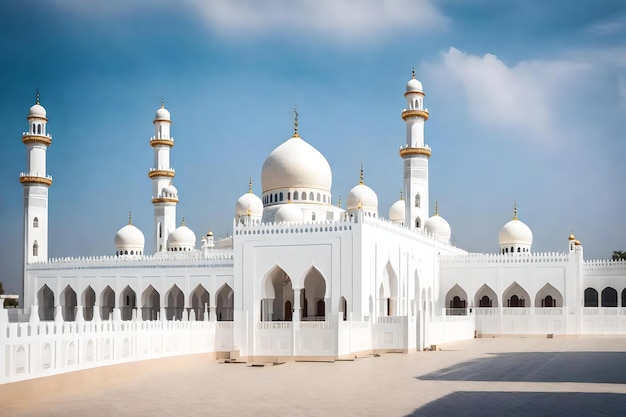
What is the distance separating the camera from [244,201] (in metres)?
34.1

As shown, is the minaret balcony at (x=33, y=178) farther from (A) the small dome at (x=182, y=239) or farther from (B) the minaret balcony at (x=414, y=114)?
(B) the minaret balcony at (x=414, y=114)

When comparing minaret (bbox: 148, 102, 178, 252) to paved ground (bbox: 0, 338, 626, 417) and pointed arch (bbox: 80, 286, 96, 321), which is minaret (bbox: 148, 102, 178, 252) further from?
paved ground (bbox: 0, 338, 626, 417)

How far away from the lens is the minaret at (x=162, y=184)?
36000mm

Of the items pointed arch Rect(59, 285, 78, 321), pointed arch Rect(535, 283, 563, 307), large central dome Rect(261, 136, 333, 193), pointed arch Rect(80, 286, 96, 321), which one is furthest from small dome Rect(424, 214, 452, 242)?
pointed arch Rect(59, 285, 78, 321)

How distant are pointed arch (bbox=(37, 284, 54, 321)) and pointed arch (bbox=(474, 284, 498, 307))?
16.4m

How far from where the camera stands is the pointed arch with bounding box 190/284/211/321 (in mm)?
31202

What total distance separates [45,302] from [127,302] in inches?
→ 125

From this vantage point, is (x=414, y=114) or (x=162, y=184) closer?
(x=414, y=114)

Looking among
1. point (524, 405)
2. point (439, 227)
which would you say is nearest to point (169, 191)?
point (439, 227)

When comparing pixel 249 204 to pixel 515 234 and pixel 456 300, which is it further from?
pixel 515 234

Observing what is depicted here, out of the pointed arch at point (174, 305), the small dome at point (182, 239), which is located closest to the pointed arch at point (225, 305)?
the pointed arch at point (174, 305)

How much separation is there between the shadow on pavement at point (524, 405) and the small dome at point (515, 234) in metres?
22.5

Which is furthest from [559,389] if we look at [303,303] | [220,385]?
[303,303]

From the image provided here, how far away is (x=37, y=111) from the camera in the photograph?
1318 inches
